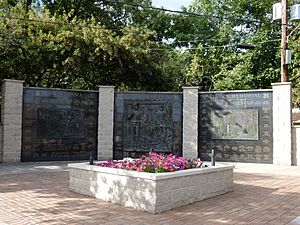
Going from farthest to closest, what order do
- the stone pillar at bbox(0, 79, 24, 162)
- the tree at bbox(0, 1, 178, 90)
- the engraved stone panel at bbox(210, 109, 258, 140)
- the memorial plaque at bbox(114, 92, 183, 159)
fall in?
the tree at bbox(0, 1, 178, 90) → the memorial plaque at bbox(114, 92, 183, 159) → the engraved stone panel at bbox(210, 109, 258, 140) → the stone pillar at bbox(0, 79, 24, 162)

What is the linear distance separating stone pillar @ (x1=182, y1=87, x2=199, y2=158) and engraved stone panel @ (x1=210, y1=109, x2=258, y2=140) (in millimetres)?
904

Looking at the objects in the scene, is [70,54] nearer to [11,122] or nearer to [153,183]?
[11,122]

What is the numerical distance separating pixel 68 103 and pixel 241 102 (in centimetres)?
857

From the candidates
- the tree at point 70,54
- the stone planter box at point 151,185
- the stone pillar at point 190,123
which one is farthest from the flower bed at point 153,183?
the tree at point 70,54

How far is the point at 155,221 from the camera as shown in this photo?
18.6 ft

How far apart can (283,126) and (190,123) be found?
435 cm

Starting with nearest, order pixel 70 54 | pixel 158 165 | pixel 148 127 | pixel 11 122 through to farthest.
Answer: pixel 158 165, pixel 11 122, pixel 148 127, pixel 70 54

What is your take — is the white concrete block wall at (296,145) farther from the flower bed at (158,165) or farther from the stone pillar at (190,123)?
the flower bed at (158,165)

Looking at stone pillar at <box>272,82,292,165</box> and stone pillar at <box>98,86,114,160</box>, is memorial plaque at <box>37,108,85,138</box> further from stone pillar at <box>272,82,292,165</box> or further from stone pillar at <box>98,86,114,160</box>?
stone pillar at <box>272,82,292,165</box>

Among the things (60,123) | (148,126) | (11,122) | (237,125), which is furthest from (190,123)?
(11,122)

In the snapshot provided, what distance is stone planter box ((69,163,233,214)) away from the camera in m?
6.27

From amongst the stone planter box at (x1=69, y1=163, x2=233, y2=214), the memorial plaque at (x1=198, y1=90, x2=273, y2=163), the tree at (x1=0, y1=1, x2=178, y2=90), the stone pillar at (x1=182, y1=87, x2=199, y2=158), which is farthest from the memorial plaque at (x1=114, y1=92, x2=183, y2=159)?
the stone planter box at (x1=69, y1=163, x2=233, y2=214)

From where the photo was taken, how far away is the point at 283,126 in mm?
14109

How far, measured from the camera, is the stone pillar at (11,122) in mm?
13937
